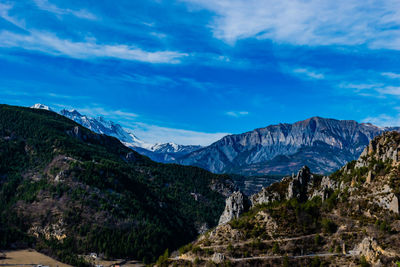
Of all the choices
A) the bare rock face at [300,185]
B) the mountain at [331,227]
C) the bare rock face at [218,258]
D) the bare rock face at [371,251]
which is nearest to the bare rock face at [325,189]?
the mountain at [331,227]

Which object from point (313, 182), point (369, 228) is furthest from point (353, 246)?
point (313, 182)

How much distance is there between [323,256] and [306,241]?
1003 cm

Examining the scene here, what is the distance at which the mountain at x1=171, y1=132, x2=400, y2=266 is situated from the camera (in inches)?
4668

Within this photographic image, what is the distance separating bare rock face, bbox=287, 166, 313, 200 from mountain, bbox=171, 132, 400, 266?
0.86m

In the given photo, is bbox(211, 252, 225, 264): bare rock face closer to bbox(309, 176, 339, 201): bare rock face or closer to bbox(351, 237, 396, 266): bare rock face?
bbox(351, 237, 396, 266): bare rock face

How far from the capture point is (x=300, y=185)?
16900cm

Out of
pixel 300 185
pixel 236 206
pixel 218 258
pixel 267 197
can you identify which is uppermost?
pixel 300 185

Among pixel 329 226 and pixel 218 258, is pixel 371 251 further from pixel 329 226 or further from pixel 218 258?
pixel 218 258

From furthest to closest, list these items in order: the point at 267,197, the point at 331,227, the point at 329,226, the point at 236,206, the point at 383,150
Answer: the point at 236,206
the point at 267,197
the point at 383,150
the point at 331,227
the point at 329,226

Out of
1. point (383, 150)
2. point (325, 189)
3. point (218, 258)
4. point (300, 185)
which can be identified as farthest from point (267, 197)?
point (383, 150)

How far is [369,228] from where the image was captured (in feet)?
404

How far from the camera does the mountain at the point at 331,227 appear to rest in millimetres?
118562

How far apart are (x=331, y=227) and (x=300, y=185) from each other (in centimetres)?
3878

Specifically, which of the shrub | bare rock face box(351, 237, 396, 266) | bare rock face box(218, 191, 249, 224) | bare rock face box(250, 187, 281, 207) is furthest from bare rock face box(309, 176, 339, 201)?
bare rock face box(218, 191, 249, 224)
